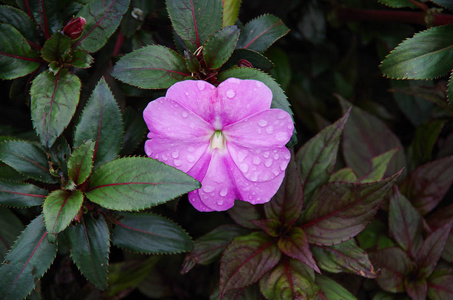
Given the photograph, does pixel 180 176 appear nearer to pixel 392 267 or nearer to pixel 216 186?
pixel 216 186

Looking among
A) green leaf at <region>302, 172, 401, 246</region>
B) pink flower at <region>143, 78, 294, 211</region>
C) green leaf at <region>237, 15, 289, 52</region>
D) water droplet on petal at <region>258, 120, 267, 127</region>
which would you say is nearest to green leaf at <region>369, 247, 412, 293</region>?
green leaf at <region>302, 172, 401, 246</region>

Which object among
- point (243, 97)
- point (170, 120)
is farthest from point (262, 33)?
point (170, 120)

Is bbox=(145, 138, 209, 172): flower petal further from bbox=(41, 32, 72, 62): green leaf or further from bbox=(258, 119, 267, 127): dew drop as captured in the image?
bbox=(41, 32, 72, 62): green leaf

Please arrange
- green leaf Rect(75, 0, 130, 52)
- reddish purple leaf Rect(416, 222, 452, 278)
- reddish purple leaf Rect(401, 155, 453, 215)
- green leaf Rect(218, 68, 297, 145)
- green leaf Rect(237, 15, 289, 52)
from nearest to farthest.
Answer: green leaf Rect(218, 68, 297, 145)
green leaf Rect(75, 0, 130, 52)
green leaf Rect(237, 15, 289, 52)
reddish purple leaf Rect(416, 222, 452, 278)
reddish purple leaf Rect(401, 155, 453, 215)

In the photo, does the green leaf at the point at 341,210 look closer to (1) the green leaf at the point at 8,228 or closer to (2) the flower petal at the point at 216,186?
(2) the flower petal at the point at 216,186

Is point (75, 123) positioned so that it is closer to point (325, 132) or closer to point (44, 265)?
point (44, 265)

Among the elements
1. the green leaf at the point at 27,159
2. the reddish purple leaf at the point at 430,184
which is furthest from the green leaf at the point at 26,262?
the reddish purple leaf at the point at 430,184
